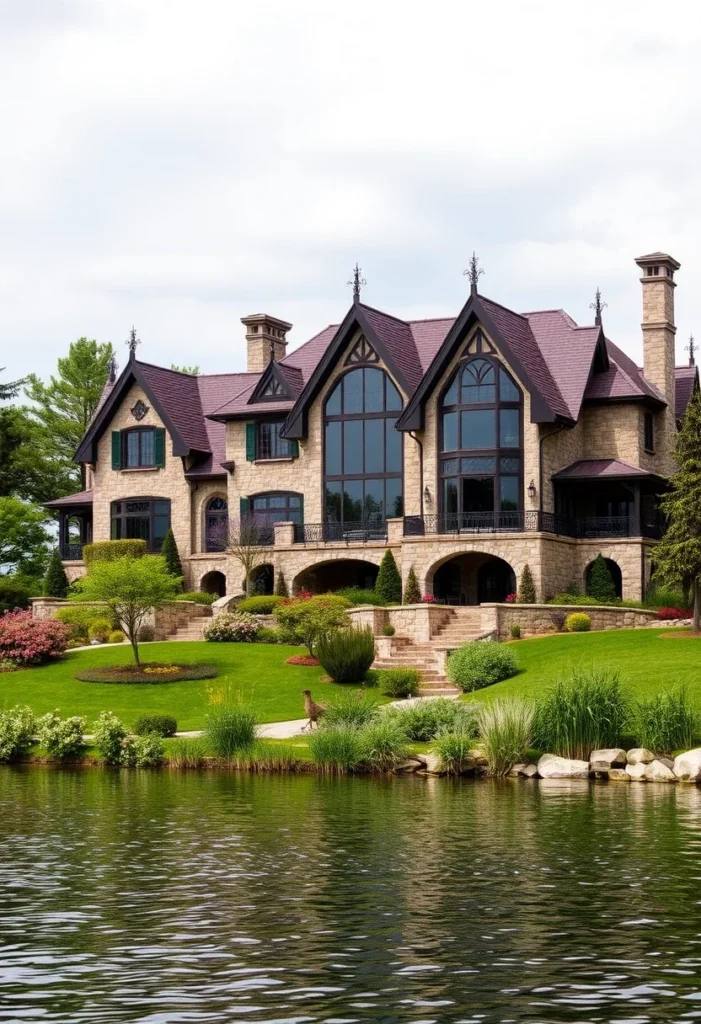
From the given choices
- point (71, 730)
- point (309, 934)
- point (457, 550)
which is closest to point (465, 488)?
point (457, 550)

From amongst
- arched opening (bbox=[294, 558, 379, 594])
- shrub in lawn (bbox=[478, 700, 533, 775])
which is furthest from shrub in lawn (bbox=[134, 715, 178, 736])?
arched opening (bbox=[294, 558, 379, 594])

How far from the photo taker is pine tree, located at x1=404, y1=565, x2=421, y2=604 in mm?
50594

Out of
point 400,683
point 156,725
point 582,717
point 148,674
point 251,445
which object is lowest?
point 156,725

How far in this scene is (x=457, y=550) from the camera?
5088 cm

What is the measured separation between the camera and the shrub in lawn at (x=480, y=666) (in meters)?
40.0

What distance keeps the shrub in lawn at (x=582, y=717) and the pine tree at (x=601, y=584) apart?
65.6 ft

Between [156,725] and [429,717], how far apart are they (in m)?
6.11

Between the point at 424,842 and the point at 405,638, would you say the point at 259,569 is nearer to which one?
the point at 405,638

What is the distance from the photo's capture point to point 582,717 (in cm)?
3017

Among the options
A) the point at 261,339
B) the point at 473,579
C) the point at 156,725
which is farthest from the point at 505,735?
the point at 261,339

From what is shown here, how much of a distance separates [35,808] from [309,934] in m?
11.1

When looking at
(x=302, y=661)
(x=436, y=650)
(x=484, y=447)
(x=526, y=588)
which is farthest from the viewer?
(x=484, y=447)

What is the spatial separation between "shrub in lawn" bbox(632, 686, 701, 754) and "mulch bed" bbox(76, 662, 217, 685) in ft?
52.7

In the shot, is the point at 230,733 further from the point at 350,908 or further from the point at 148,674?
the point at 350,908
